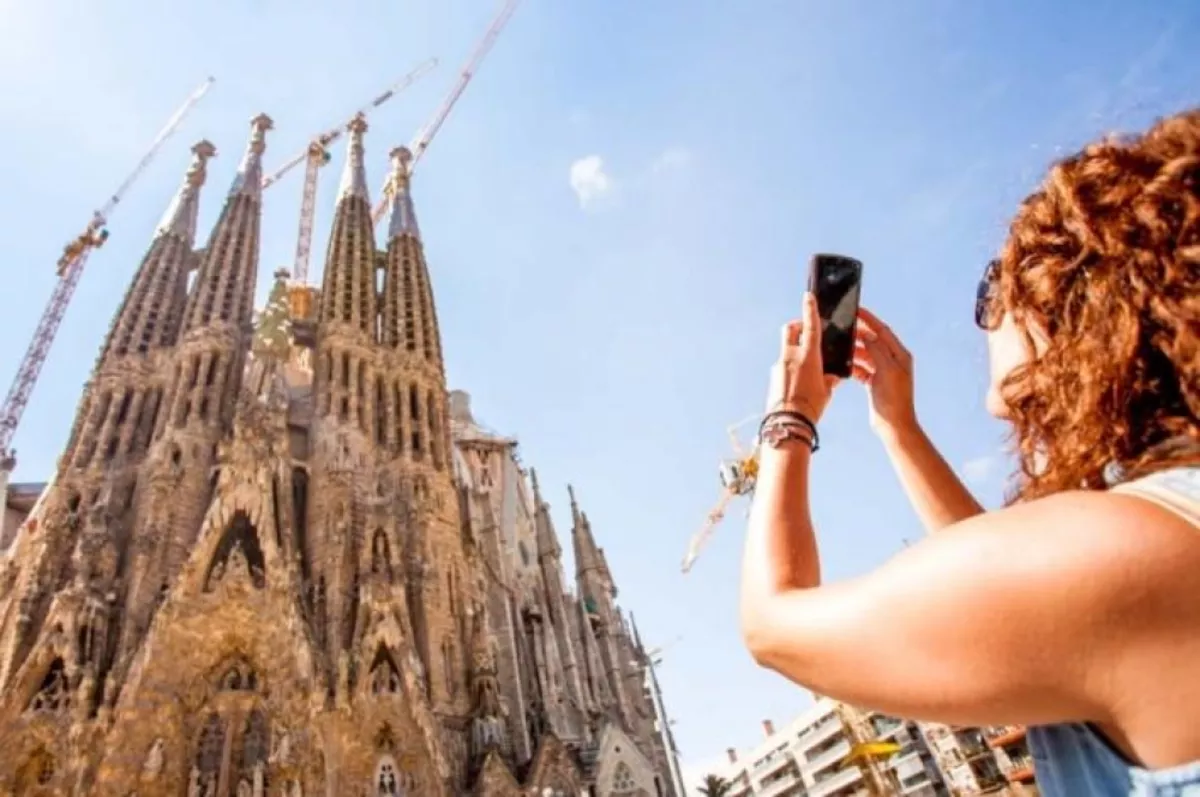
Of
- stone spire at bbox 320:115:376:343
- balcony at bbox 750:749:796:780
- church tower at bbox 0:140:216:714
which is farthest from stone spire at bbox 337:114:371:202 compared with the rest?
balcony at bbox 750:749:796:780

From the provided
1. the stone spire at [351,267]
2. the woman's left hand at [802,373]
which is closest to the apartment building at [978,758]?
the stone spire at [351,267]

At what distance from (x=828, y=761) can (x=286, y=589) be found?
132 ft

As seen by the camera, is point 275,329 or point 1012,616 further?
point 275,329

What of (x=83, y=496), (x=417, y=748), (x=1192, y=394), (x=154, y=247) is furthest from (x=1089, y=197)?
(x=154, y=247)

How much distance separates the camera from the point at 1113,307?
41.0 inches

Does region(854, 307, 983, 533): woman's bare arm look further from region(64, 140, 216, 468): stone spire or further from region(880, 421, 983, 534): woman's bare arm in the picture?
region(64, 140, 216, 468): stone spire

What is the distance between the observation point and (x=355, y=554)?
810 inches

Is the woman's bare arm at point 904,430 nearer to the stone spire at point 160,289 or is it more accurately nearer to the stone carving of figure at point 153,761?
the stone carving of figure at point 153,761

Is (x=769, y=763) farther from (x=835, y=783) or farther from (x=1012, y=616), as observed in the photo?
(x=1012, y=616)

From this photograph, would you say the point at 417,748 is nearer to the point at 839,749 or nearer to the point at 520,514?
the point at 520,514

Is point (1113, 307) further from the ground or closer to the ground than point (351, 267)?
closer to the ground

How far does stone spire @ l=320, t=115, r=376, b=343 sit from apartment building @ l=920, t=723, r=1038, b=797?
93.3 ft

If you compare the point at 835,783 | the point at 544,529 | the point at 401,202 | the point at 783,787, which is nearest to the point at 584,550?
the point at 544,529

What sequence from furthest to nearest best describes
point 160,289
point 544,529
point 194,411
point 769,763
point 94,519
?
point 769,763
point 544,529
point 160,289
point 194,411
point 94,519
